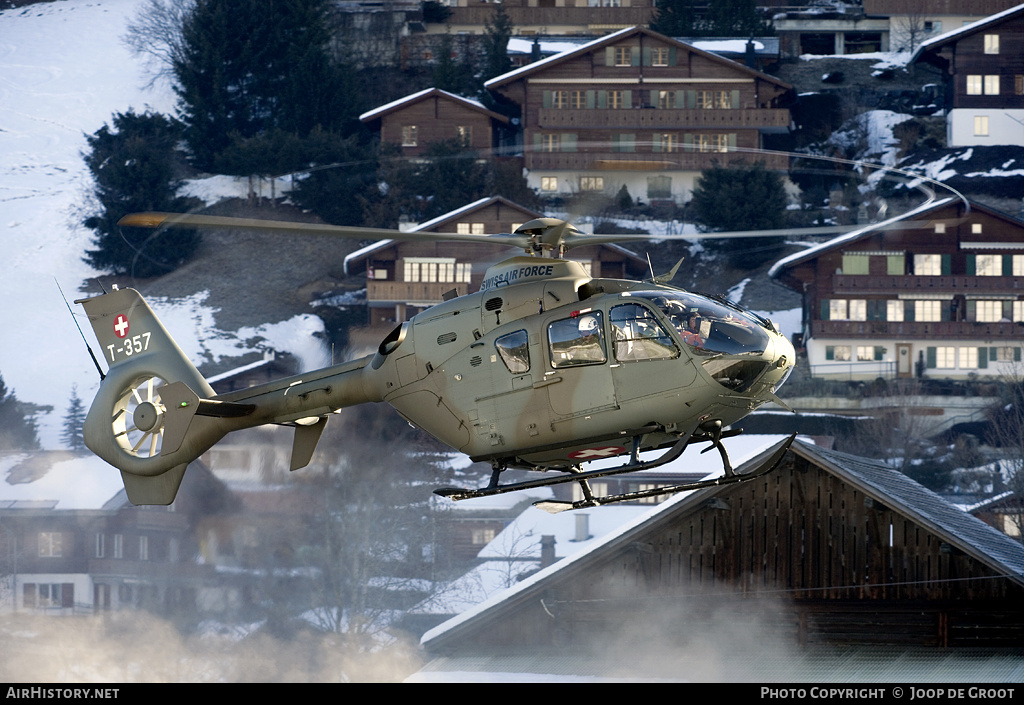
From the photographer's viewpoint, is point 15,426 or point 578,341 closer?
point 578,341

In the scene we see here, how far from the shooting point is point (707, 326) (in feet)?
60.0

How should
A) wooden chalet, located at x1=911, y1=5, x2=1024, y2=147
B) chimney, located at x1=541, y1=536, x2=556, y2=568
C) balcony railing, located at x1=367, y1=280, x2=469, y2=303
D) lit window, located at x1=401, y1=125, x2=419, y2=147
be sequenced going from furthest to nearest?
lit window, located at x1=401, y1=125, x2=419, y2=147 < wooden chalet, located at x1=911, y1=5, x2=1024, y2=147 < balcony railing, located at x1=367, y1=280, x2=469, y2=303 < chimney, located at x1=541, y1=536, x2=556, y2=568

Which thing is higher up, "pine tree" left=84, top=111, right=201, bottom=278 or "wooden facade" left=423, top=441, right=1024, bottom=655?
"pine tree" left=84, top=111, right=201, bottom=278

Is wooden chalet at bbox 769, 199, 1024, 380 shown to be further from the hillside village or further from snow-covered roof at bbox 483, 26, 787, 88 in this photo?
snow-covered roof at bbox 483, 26, 787, 88

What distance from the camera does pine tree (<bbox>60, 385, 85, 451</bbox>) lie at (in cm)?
7825

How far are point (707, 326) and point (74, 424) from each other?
226 feet

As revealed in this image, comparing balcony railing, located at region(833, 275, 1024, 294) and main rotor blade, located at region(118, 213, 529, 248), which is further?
balcony railing, located at region(833, 275, 1024, 294)

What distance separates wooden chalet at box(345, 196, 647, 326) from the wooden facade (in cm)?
5452

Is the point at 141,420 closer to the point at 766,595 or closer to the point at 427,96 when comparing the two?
the point at 766,595

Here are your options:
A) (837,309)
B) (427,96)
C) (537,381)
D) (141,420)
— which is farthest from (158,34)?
(537,381)

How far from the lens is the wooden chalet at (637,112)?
336ft

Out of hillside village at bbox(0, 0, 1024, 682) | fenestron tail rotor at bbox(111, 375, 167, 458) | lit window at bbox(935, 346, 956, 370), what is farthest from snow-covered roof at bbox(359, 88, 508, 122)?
fenestron tail rotor at bbox(111, 375, 167, 458)

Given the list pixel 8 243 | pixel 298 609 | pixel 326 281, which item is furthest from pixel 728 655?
pixel 8 243
